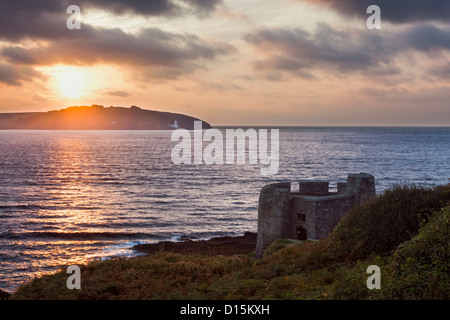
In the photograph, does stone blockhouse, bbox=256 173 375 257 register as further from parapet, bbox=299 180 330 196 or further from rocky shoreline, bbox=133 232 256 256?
rocky shoreline, bbox=133 232 256 256

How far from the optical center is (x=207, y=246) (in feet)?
144

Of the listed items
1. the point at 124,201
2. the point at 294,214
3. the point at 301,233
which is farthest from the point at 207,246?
the point at 124,201

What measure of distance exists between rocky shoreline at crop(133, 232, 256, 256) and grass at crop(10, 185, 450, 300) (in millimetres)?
21379

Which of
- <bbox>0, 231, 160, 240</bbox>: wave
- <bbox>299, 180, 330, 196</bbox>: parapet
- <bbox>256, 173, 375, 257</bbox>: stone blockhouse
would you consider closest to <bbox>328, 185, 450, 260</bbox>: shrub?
<bbox>256, 173, 375, 257</bbox>: stone blockhouse

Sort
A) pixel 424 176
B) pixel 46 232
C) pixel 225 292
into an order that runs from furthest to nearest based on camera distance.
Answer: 1. pixel 424 176
2. pixel 46 232
3. pixel 225 292

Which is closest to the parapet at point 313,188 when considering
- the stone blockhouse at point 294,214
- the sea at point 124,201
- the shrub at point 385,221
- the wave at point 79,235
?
the stone blockhouse at point 294,214

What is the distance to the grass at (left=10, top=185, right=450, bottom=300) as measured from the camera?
12.1 m

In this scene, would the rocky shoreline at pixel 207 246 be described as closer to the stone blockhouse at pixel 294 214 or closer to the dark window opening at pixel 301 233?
the dark window opening at pixel 301 233

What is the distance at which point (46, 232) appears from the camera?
4875cm

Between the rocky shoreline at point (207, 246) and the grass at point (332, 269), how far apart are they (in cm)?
2138
